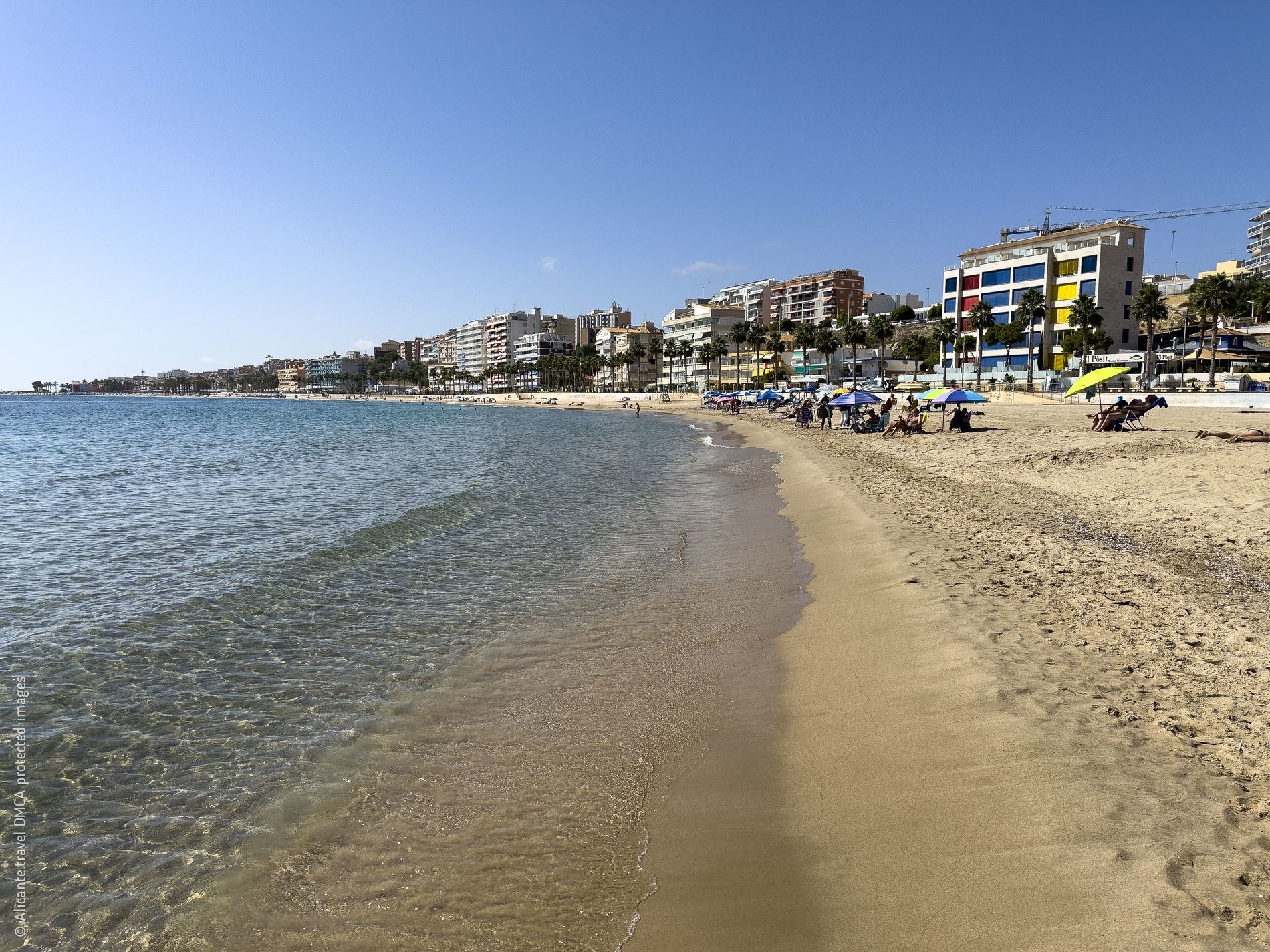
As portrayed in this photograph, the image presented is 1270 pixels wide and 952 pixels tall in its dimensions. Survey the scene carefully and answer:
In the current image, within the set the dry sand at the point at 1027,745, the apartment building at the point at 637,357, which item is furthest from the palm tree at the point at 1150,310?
the apartment building at the point at 637,357

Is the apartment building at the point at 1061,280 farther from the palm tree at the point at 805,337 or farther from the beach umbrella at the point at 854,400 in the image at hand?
the beach umbrella at the point at 854,400

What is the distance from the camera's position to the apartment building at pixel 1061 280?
7712cm

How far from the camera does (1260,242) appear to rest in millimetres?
151125

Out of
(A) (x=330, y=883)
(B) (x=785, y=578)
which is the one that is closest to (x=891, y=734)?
(A) (x=330, y=883)

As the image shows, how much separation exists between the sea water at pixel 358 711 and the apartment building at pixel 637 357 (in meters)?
127

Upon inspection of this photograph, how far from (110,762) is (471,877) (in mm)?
3457

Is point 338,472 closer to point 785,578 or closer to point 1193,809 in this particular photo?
point 785,578

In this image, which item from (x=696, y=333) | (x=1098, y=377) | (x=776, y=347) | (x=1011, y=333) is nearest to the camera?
(x=1098, y=377)

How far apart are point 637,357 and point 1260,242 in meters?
130

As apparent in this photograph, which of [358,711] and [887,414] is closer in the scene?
[358,711]

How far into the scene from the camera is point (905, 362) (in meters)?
112

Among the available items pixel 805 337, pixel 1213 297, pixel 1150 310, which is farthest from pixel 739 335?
pixel 1213 297

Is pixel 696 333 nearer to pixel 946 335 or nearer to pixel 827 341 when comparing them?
pixel 827 341

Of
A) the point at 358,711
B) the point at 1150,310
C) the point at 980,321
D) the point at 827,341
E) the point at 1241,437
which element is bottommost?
the point at 358,711
